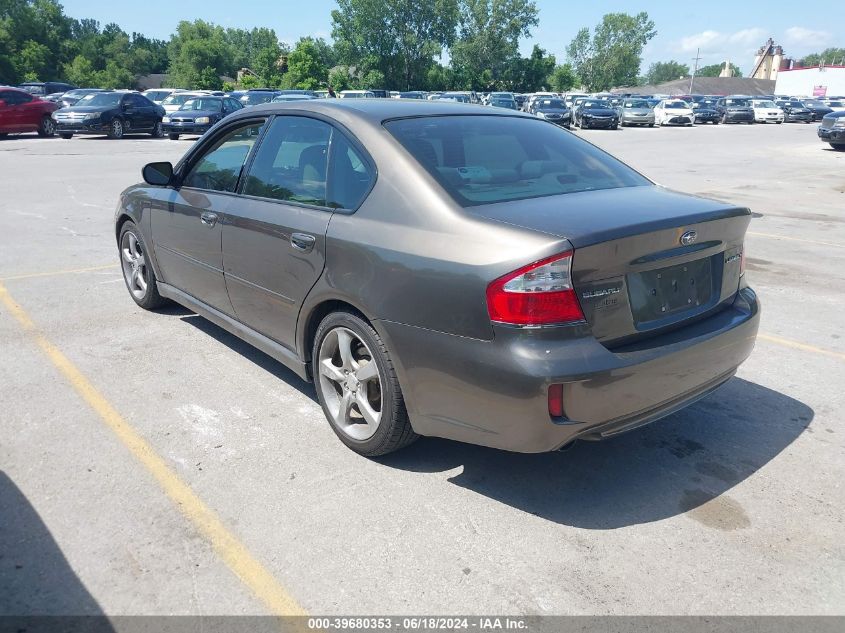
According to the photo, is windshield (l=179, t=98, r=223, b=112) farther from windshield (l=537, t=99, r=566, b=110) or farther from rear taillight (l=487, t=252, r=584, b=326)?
rear taillight (l=487, t=252, r=584, b=326)

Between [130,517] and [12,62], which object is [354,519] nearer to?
[130,517]

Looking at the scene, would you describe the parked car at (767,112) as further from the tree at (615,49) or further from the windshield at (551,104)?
the tree at (615,49)

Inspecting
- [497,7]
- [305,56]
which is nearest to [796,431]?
[305,56]

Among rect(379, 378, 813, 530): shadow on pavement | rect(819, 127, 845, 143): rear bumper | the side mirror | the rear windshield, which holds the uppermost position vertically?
the rear windshield

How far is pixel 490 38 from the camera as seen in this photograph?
85.2m

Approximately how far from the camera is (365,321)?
10.8 ft

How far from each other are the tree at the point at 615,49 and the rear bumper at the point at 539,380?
126984mm

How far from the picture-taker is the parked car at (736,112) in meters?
44.1

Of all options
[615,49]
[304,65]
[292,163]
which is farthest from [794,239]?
[615,49]

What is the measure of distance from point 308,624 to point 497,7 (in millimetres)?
92929

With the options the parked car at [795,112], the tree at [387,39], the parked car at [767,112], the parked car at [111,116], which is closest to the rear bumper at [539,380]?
the parked car at [111,116]

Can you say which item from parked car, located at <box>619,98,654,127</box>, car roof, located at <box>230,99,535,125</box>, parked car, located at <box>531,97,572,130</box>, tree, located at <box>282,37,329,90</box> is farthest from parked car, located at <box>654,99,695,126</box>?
car roof, located at <box>230,99,535,125</box>

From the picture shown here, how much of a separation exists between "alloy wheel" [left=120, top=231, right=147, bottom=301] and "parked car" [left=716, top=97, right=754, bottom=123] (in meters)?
45.4

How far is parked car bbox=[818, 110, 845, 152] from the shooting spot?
75.2 feet
